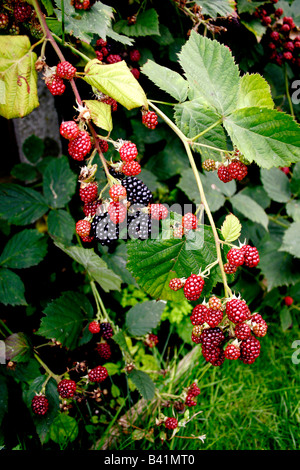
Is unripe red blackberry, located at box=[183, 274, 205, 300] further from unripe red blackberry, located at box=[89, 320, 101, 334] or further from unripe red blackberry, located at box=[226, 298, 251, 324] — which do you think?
unripe red blackberry, located at box=[89, 320, 101, 334]

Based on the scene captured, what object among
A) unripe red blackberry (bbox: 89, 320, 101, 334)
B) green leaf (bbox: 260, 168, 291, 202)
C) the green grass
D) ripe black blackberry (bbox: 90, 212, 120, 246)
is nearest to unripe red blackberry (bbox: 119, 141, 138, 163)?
ripe black blackberry (bbox: 90, 212, 120, 246)

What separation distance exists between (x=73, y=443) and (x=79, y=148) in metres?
1.36

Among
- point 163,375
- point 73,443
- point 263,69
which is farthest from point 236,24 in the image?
point 73,443

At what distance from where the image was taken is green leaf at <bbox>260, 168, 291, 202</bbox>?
185 cm

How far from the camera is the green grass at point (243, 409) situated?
5.05ft

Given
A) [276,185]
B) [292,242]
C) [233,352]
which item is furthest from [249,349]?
[276,185]

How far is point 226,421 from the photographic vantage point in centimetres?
165

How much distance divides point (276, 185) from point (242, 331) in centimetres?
139

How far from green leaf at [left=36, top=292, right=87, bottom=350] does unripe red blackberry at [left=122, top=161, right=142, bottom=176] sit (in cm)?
76

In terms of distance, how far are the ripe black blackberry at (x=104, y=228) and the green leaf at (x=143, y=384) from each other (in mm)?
761

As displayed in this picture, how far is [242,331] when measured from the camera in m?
0.67

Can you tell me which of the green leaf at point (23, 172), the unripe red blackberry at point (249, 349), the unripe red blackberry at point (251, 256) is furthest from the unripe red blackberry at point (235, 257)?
the green leaf at point (23, 172)

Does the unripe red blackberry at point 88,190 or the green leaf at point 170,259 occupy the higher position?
the unripe red blackberry at point 88,190

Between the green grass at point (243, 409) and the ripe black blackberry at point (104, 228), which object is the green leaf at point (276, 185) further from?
the ripe black blackberry at point (104, 228)
